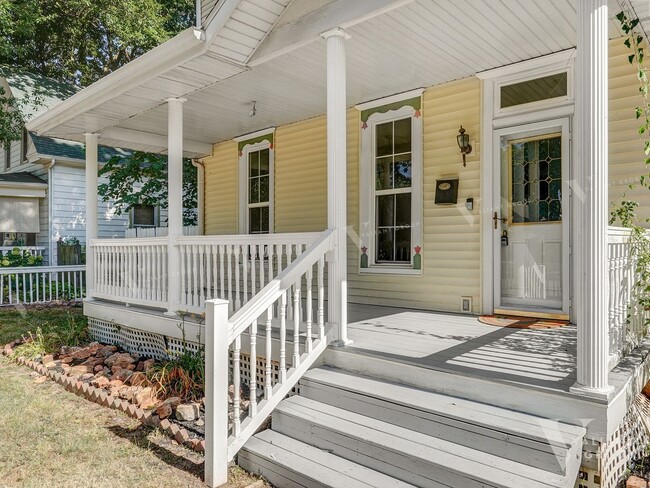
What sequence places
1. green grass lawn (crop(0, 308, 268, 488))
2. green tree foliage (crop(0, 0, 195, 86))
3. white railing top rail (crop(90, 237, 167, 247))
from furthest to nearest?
1. green tree foliage (crop(0, 0, 195, 86))
2. white railing top rail (crop(90, 237, 167, 247))
3. green grass lawn (crop(0, 308, 268, 488))

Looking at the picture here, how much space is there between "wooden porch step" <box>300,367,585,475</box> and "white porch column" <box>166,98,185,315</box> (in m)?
2.30

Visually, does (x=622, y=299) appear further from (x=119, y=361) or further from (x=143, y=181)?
(x=143, y=181)

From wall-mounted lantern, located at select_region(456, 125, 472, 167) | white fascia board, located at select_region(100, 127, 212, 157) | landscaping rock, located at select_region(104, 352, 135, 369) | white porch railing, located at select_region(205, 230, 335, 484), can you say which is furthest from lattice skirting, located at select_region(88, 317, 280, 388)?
wall-mounted lantern, located at select_region(456, 125, 472, 167)

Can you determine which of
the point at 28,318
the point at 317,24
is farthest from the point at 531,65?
the point at 28,318

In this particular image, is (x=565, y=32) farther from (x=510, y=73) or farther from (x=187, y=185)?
(x=187, y=185)

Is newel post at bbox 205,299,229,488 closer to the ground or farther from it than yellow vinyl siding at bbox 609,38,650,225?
closer to the ground

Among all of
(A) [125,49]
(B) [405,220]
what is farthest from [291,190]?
(A) [125,49]

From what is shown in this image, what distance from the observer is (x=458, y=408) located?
265cm

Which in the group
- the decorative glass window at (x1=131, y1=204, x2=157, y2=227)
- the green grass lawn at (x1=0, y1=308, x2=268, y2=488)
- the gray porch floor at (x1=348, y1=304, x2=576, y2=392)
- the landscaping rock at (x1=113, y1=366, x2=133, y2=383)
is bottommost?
the green grass lawn at (x1=0, y1=308, x2=268, y2=488)

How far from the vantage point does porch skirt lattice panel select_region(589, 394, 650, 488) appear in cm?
246

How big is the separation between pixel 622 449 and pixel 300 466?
1913 mm

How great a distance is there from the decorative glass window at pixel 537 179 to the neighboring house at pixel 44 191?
9.13m

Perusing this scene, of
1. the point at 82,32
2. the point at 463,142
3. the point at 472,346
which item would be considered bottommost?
the point at 472,346

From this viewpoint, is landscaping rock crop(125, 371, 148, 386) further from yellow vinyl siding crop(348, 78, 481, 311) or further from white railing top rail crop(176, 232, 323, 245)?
yellow vinyl siding crop(348, 78, 481, 311)
